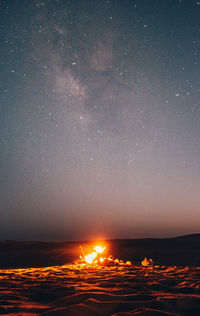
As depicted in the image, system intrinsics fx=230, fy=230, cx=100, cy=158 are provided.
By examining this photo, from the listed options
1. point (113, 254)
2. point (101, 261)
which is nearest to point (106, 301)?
point (101, 261)

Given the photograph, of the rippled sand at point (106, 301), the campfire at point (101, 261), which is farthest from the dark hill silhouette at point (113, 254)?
the rippled sand at point (106, 301)

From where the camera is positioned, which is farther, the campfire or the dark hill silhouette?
the dark hill silhouette

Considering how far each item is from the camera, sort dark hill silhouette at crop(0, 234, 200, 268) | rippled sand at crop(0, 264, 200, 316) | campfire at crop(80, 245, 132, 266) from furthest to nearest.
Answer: dark hill silhouette at crop(0, 234, 200, 268), campfire at crop(80, 245, 132, 266), rippled sand at crop(0, 264, 200, 316)

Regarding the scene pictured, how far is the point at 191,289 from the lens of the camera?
159 inches

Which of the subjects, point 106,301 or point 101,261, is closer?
point 106,301

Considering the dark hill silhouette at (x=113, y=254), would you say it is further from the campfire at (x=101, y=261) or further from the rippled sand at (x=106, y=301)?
the rippled sand at (x=106, y=301)

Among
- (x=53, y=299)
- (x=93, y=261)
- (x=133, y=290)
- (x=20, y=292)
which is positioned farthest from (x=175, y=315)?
(x=93, y=261)

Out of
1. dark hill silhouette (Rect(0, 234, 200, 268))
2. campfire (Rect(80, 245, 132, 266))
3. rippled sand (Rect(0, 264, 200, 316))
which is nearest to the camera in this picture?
rippled sand (Rect(0, 264, 200, 316))

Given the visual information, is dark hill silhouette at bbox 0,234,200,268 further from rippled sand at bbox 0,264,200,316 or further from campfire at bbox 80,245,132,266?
rippled sand at bbox 0,264,200,316

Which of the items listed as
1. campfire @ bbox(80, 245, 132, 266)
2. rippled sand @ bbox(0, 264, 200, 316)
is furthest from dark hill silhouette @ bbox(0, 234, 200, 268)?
rippled sand @ bbox(0, 264, 200, 316)

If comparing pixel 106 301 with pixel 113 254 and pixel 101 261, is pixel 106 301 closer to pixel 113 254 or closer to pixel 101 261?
pixel 101 261

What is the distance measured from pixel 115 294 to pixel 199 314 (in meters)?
1.32

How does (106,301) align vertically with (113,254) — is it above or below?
above

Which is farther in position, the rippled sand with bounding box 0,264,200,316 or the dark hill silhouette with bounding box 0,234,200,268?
the dark hill silhouette with bounding box 0,234,200,268
